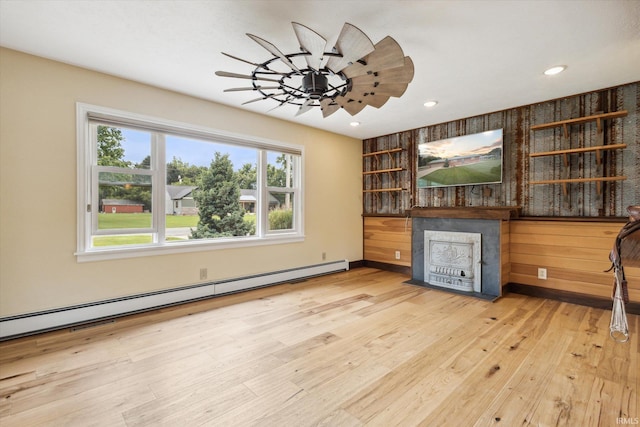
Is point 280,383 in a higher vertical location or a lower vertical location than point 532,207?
lower

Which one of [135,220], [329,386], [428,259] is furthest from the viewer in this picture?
[428,259]

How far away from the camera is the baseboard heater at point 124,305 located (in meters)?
2.45

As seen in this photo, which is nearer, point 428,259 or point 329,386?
point 329,386

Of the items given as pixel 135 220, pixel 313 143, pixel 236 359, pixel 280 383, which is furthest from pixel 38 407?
pixel 313 143

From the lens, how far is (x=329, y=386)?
5.87 ft

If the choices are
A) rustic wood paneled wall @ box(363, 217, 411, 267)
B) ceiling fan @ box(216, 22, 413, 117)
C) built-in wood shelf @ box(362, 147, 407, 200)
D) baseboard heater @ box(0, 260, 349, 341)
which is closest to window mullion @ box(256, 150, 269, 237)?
baseboard heater @ box(0, 260, 349, 341)

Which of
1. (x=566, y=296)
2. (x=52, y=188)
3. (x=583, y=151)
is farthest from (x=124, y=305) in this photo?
(x=583, y=151)

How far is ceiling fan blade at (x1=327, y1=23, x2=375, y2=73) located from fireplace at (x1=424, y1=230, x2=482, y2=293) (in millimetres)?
2876

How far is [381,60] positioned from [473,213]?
8.60ft

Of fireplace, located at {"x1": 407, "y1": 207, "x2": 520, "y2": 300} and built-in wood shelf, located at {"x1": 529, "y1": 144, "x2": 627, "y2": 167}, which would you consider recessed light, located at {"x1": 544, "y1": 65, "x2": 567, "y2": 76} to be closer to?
built-in wood shelf, located at {"x1": 529, "y1": 144, "x2": 627, "y2": 167}

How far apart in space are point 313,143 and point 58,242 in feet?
10.8

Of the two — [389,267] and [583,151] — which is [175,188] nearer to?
[389,267]

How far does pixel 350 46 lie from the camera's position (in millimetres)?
1691

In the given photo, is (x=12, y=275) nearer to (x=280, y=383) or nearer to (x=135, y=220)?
(x=135, y=220)
